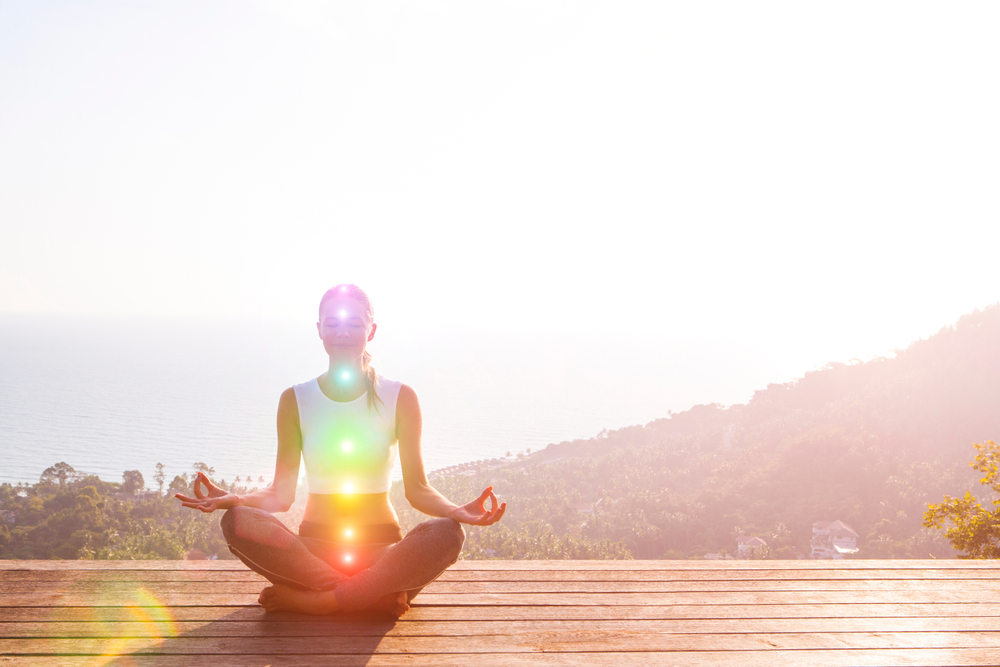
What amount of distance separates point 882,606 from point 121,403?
16102cm

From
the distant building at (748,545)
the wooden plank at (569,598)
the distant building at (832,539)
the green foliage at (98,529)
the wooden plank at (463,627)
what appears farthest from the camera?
the distant building at (832,539)

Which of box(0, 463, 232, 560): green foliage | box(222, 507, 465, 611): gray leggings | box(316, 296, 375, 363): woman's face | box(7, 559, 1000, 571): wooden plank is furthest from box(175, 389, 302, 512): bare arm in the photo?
box(0, 463, 232, 560): green foliage

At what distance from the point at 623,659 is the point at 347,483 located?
1.56 m

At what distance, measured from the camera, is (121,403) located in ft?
458

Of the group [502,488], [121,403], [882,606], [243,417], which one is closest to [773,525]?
[502,488]

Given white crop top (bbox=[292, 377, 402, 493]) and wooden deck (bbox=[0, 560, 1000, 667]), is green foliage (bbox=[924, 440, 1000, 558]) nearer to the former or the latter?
wooden deck (bbox=[0, 560, 1000, 667])

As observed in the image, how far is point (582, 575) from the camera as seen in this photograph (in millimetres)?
4090

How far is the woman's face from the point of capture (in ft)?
11.0

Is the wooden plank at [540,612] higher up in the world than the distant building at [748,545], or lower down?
higher up

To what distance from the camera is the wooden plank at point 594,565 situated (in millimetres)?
4012

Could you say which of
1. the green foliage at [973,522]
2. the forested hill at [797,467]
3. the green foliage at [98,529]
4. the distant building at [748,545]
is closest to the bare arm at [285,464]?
the green foliage at [973,522]

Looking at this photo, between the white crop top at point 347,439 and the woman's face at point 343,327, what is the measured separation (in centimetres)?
21

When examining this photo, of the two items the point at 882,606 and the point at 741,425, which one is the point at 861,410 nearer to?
the point at 741,425

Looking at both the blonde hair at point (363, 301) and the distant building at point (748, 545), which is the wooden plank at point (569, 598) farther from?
the distant building at point (748, 545)
